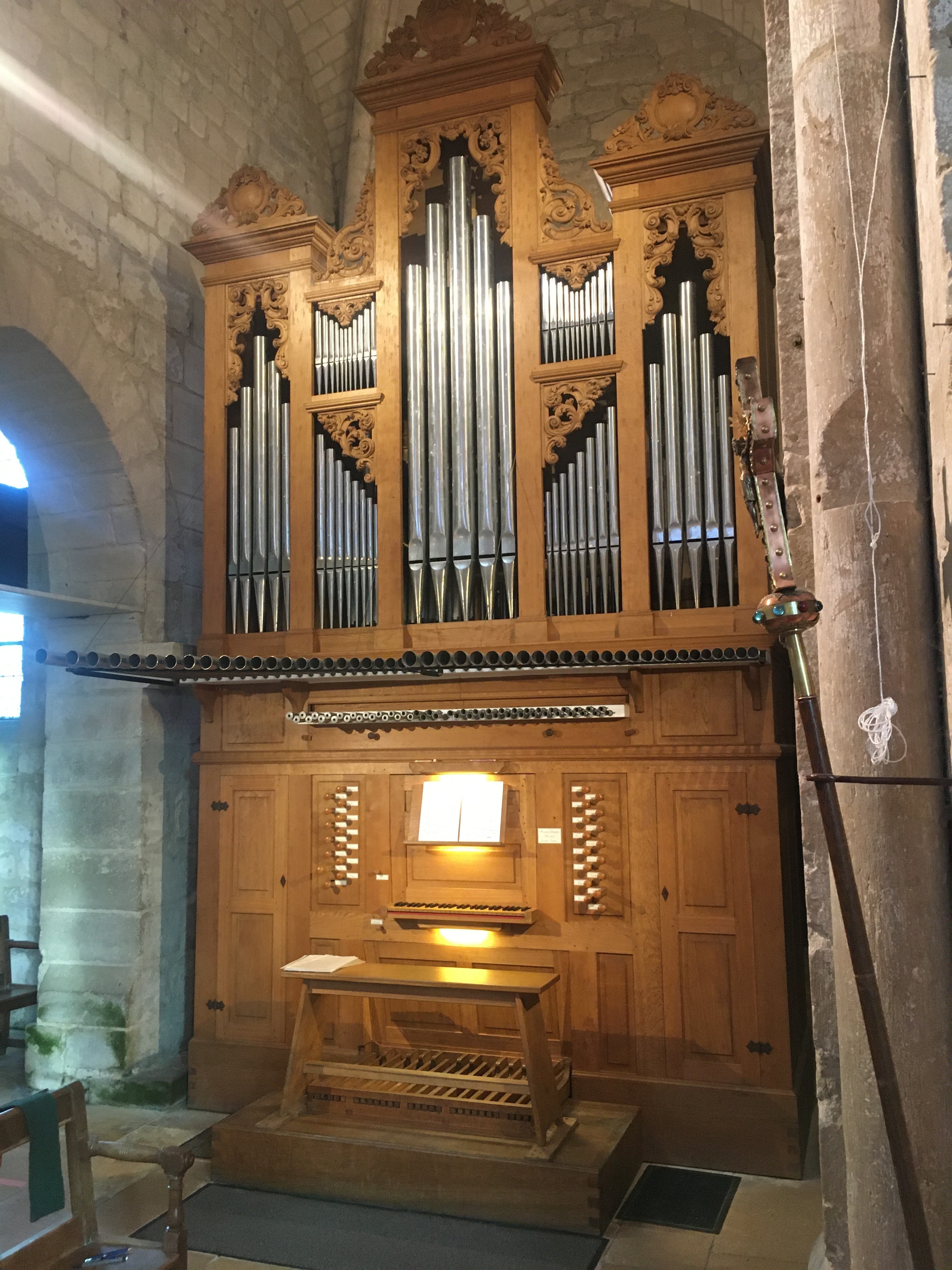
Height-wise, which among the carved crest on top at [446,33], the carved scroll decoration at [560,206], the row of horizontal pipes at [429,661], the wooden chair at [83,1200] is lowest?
the wooden chair at [83,1200]

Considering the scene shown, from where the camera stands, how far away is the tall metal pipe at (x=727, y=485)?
6.31 metres

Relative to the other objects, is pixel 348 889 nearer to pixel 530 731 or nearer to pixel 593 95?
pixel 530 731

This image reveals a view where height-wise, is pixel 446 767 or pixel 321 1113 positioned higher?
pixel 446 767

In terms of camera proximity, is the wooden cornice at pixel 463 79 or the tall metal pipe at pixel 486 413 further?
the wooden cornice at pixel 463 79

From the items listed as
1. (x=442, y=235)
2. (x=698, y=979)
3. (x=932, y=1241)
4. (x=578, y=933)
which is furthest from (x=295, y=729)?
(x=932, y=1241)

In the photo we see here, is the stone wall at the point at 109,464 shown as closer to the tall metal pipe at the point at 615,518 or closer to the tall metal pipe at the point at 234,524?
the tall metal pipe at the point at 234,524

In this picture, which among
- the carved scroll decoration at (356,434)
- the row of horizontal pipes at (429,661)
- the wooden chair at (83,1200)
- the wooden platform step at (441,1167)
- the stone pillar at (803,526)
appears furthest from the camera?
the carved scroll decoration at (356,434)

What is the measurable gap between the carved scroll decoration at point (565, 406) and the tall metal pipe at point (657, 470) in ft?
0.96

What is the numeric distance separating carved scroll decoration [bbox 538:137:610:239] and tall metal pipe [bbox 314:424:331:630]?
2020 millimetres

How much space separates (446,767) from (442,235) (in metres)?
3.47

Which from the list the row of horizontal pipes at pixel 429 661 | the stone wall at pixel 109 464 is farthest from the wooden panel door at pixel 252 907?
the row of horizontal pipes at pixel 429 661

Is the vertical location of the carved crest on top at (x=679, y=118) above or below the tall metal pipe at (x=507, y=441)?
above

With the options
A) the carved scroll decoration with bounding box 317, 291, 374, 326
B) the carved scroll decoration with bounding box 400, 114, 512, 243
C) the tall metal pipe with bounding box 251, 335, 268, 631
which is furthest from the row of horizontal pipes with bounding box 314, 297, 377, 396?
the carved scroll decoration with bounding box 400, 114, 512, 243

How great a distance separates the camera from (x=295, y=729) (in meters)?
7.14
